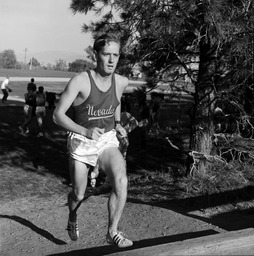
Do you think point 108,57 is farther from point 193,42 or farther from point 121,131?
point 193,42

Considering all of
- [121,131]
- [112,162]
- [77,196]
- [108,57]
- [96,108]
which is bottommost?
[77,196]

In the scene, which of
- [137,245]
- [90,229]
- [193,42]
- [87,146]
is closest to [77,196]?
[87,146]

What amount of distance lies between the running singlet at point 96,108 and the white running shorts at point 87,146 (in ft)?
0.34

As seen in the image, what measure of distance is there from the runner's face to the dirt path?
6.46 ft

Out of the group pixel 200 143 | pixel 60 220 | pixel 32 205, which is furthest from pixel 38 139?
pixel 60 220

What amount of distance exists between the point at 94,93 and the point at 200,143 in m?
4.26

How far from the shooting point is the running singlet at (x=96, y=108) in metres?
3.29

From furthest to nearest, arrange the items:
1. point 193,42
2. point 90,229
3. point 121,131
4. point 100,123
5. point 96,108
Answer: point 193,42 < point 90,229 < point 121,131 < point 100,123 < point 96,108

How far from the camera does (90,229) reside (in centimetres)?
505

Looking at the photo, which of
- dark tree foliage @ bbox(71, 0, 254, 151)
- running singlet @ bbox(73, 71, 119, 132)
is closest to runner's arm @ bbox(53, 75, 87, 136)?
running singlet @ bbox(73, 71, 119, 132)

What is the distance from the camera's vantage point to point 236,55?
5746 millimetres

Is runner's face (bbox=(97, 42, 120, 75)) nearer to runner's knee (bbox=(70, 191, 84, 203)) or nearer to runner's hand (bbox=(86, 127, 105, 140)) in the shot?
runner's hand (bbox=(86, 127, 105, 140))

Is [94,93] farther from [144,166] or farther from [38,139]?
[38,139]

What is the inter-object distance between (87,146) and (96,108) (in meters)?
0.32
